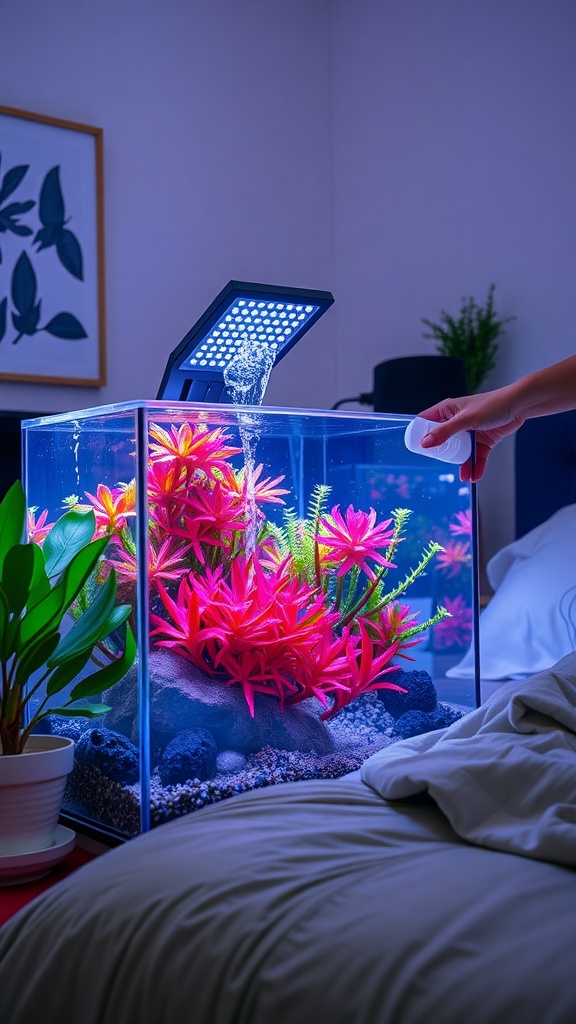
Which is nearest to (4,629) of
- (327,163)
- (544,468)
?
(544,468)

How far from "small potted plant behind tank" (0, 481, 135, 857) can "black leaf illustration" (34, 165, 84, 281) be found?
240 centimetres

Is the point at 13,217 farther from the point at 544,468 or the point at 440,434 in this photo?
the point at 440,434

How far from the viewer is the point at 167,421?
1.03 m

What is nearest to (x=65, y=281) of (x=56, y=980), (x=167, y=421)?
(x=167, y=421)

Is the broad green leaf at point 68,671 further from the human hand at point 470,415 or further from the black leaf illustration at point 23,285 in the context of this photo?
the black leaf illustration at point 23,285

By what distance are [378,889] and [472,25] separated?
330 centimetres

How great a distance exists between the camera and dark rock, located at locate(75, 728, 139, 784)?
101 centimetres

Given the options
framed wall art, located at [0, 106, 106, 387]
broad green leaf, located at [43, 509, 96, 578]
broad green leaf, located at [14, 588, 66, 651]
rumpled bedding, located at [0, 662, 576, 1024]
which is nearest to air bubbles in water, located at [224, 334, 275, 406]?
broad green leaf, located at [43, 509, 96, 578]

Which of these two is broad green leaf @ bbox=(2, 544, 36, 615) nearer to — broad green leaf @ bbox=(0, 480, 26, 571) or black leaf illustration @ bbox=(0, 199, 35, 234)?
broad green leaf @ bbox=(0, 480, 26, 571)

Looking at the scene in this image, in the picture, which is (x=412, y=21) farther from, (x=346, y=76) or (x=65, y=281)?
(x=65, y=281)

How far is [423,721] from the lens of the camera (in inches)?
49.2

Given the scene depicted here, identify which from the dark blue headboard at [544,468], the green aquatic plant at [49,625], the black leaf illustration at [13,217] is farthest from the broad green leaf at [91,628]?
the black leaf illustration at [13,217]

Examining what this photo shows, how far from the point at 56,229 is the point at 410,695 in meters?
2.54

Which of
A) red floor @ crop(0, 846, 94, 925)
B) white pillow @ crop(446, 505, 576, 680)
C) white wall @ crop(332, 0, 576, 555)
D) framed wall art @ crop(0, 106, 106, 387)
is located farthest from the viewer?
framed wall art @ crop(0, 106, 106, 387)
